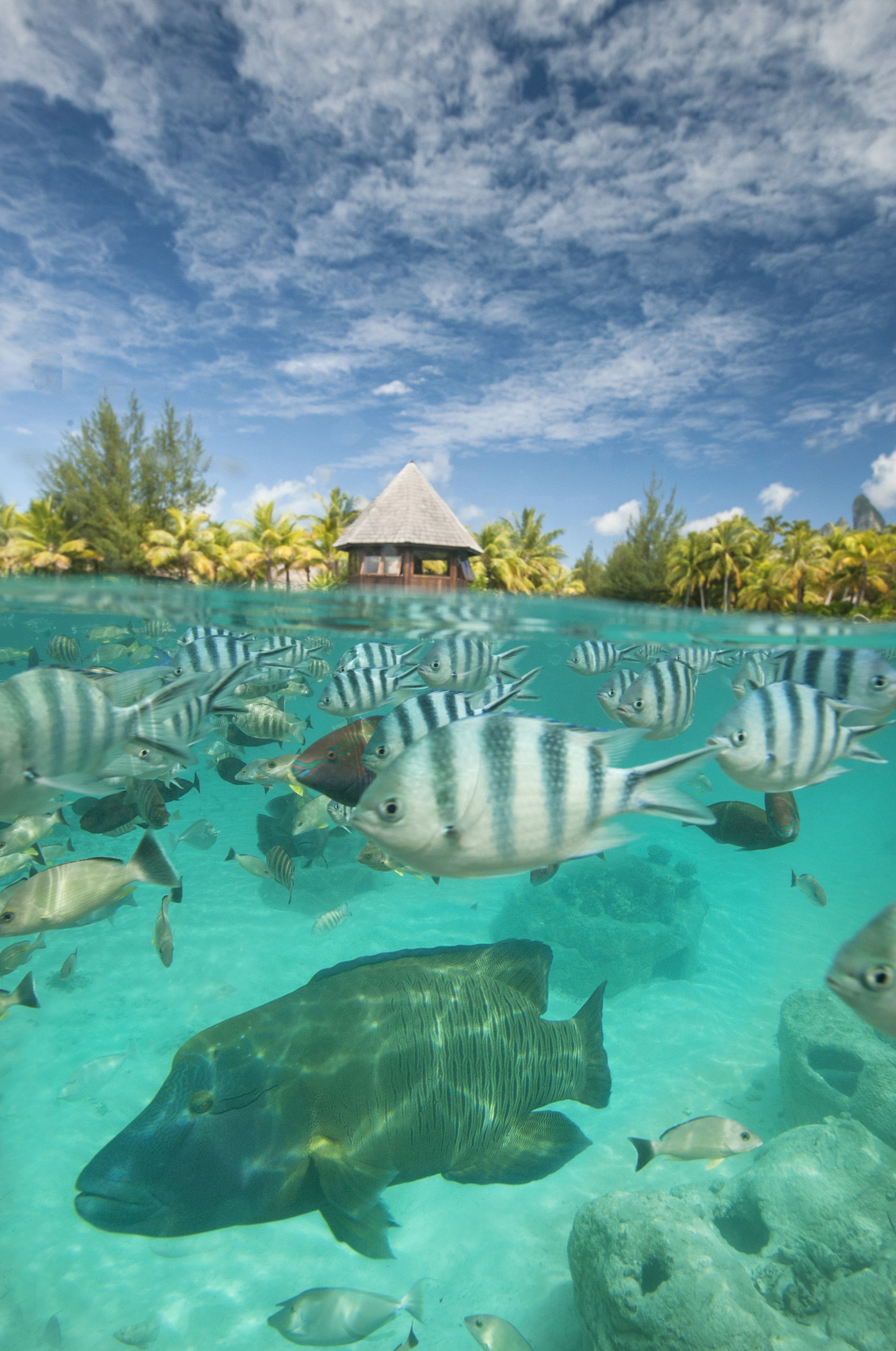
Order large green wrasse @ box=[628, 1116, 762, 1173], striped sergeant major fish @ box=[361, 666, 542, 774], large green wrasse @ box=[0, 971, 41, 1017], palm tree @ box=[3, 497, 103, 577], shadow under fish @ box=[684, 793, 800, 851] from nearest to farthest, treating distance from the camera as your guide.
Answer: striped sergeant major fish @ box=[361, 666, 542, 774], large green wrasse @ box=[628, 1116, 762, 1173], shadow under fish @ box=[684, 793, 800, 851], large green wrasse @ box=[0, 971, 41, 1017], palm tree @ box=[3, 497, 103, 577]

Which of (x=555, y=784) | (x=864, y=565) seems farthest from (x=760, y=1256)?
(x=864, y=565)

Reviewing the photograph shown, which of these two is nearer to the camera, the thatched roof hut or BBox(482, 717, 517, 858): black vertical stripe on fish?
BBox(482, 717, 517, 858): black vertical stripe on fish

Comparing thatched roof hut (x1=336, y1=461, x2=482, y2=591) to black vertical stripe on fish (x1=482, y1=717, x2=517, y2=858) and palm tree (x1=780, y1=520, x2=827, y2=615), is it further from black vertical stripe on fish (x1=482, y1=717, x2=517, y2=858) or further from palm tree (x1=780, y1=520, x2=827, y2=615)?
black vertical stripe on fish (x1=482, y1=717, x2=517, y2=858)

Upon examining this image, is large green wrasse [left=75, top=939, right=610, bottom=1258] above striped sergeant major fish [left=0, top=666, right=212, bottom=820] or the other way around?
the other way around

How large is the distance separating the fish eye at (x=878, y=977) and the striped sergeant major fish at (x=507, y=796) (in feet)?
2.01

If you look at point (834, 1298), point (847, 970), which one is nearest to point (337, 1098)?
point (847, 970)

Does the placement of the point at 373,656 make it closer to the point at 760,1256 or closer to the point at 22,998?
the point at 22,998

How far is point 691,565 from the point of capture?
4950 cm

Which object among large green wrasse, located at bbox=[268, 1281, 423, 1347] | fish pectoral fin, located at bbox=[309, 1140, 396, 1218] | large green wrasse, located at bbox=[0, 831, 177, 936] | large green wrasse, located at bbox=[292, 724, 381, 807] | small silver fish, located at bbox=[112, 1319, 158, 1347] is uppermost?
large green wrasse, located at bbox=[292, 724, 381, 807]

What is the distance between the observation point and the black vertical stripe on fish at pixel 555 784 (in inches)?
69.7

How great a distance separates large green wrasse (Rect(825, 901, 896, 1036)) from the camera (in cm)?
171

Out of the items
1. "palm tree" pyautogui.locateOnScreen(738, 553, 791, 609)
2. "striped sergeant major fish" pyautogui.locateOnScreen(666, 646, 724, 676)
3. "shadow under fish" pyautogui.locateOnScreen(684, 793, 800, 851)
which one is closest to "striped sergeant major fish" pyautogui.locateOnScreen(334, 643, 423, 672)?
"shadow under fish" pyautogui.locateOnScreen(684, 793, 800, 851)

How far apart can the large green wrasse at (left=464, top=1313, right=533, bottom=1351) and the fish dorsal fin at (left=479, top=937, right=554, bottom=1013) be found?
1702 millimetres

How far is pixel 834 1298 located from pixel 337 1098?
4.54 meters
